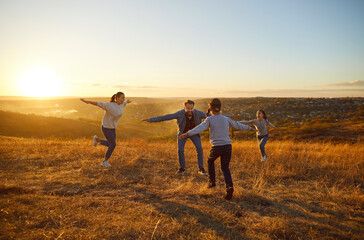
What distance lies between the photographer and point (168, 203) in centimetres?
425

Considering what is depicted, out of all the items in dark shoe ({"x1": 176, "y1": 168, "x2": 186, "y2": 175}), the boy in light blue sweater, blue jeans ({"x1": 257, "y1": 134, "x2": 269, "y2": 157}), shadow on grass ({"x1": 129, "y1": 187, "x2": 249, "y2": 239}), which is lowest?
dark shoe ({"x1": 176, "y1": 168, "x2": 186, "y2": 175})

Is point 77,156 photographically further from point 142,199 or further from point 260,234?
point 260,234

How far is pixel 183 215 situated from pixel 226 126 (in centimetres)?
204

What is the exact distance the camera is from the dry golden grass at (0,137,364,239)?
3182 millimetres

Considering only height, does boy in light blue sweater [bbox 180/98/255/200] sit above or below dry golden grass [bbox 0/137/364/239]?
above

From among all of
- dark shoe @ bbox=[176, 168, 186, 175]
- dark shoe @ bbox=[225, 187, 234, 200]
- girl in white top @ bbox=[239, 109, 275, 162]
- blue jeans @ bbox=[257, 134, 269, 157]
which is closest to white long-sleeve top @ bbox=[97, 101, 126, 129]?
dark shoe @ bbox=[176, 168, 186, 175]

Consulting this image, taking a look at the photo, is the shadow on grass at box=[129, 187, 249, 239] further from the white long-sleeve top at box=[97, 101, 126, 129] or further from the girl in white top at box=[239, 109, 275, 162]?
the girl in white top at box=[239, 109, 275, 162]

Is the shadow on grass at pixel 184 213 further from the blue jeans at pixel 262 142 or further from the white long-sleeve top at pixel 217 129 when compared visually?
the blue jeans at pixel 262 142

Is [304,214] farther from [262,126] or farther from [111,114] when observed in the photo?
[111,114]

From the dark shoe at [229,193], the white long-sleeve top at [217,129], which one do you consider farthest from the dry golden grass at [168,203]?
the white long-sleeve top at [217,129]

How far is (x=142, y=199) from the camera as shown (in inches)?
176

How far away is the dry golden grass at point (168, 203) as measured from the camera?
3.18 m

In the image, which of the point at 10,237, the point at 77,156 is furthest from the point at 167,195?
the point at 77,156

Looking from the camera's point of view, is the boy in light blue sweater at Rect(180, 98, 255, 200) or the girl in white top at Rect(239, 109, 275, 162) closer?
the boy in light blue sweater at Rect(180, 98, 255, 200)
